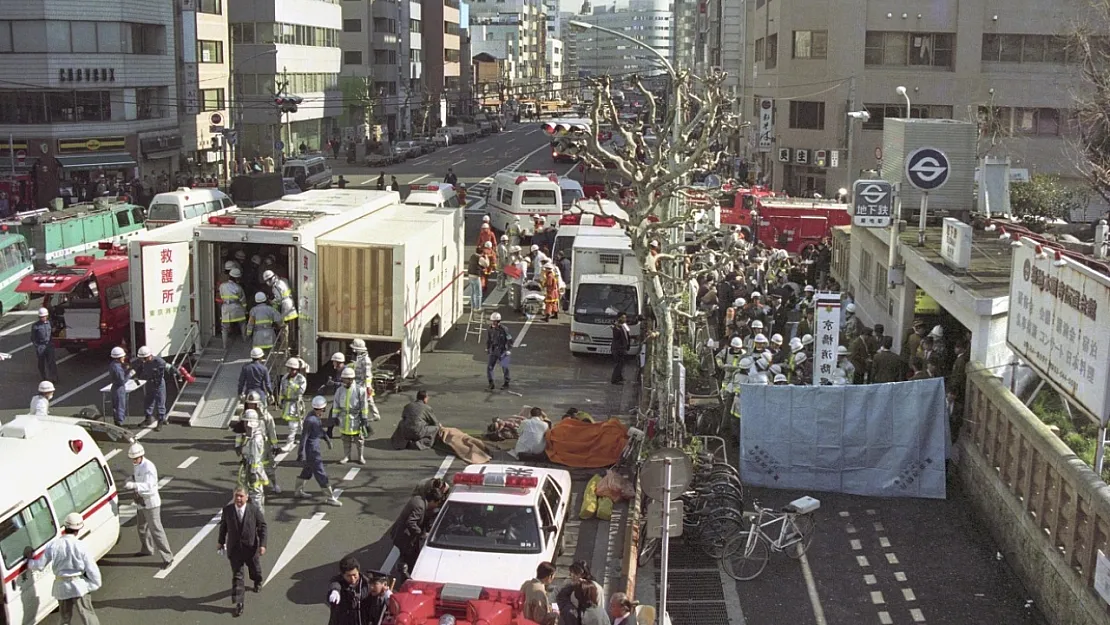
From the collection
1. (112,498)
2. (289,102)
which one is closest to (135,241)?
(112,498)

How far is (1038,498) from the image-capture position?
13.7 meters

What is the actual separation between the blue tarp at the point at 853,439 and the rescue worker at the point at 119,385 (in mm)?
9812

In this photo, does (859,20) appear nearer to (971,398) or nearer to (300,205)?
(300,205)

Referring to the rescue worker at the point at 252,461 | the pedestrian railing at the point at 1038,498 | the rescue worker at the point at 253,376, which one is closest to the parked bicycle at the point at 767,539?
the pedestrian railing at the point at 1038,498

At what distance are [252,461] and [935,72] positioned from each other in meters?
45.8


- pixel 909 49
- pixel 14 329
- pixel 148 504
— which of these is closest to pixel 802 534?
pixel 148 504

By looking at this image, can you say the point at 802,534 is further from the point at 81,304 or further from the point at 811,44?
the point at 811,44

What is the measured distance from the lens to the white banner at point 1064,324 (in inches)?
497

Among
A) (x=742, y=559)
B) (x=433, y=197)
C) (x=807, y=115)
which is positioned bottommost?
(x=742, y=559)

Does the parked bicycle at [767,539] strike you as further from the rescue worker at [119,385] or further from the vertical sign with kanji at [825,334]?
the rescue worker at [119,385]

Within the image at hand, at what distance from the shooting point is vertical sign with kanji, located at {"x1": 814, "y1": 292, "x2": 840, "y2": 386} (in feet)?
60.8

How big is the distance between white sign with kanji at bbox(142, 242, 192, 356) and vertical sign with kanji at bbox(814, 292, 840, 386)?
10.5m

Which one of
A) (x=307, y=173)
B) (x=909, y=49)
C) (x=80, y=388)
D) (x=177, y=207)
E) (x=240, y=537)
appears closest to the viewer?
(x=240, y=537)

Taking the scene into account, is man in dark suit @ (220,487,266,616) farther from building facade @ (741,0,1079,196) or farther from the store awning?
building facade @ (741,0,1079,196)
